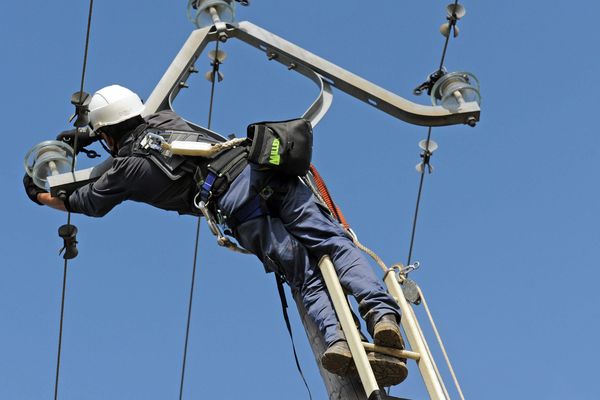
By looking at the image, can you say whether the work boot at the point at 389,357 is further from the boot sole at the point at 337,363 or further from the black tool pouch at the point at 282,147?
the black tool pouch at the point at 282,147

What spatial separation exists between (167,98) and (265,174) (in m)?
1.19

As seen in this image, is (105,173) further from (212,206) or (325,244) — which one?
(325,244)

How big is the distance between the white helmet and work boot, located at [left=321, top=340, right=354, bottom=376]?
7.43ft

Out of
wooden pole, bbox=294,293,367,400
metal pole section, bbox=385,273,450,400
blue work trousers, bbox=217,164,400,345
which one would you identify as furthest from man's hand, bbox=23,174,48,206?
metal pole section, bbox=385,273,450,400

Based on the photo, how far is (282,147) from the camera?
7.27 m

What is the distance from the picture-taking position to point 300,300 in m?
7.23

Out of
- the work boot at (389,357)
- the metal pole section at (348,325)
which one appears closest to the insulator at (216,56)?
the metal pole section at (348,325)

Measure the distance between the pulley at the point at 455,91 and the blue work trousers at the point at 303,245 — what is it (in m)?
1.13

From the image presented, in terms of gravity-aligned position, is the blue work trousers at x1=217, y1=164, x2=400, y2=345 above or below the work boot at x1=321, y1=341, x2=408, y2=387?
above

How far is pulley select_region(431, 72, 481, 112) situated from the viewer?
7984 millimetres

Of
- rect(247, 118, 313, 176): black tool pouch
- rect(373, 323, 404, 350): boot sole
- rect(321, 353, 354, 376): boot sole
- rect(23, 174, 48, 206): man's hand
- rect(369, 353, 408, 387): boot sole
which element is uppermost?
rect(23, 174, 48, 206): man's hand

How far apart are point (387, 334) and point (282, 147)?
49.1 inches

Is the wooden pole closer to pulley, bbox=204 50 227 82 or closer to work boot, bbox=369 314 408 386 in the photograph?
work boot, bbox=369 314 408 386

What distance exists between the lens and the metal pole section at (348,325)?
645 centimetres
